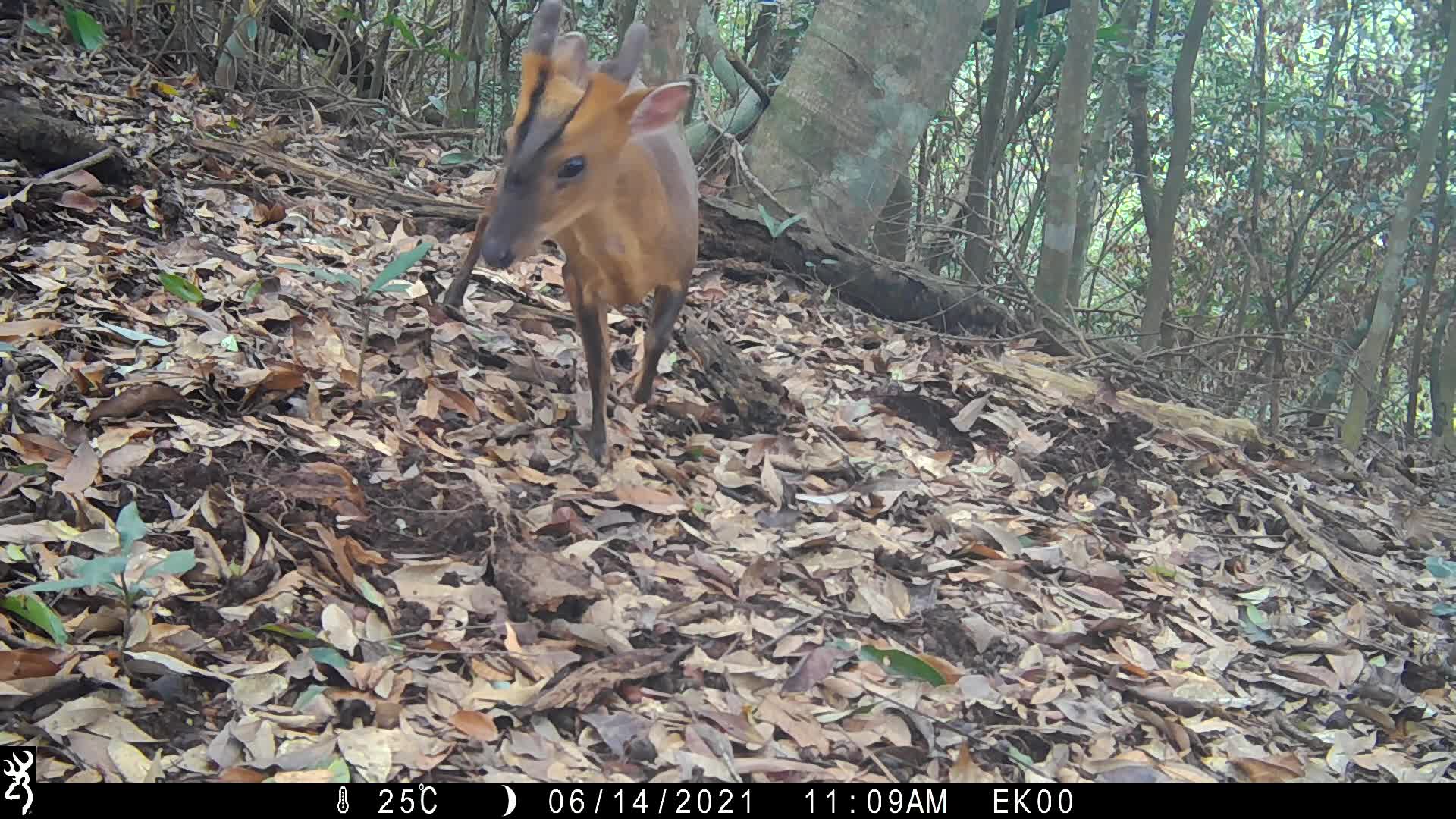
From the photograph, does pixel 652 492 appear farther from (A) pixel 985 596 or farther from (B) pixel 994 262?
(B) pixel 994 262

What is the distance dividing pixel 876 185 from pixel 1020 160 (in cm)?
354

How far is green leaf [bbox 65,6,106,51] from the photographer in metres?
5.41

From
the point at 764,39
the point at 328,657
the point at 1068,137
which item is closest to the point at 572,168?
the point at 328,657

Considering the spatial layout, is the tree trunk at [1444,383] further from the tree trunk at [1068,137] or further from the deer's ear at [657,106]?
the deer's ear at [657,106]

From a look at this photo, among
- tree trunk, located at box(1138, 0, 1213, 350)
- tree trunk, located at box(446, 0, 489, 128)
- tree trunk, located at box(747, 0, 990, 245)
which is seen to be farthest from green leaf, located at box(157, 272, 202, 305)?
tree trunk, located at box(1138, 0, 1213, 350)

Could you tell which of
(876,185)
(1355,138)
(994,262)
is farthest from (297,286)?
(1355,138)

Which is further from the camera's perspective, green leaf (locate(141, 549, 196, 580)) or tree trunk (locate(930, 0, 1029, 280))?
tree trunk (locate(930, 0, 1029, 280))

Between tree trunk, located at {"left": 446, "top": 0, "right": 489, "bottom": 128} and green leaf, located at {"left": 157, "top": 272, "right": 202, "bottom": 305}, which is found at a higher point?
tree trunk, located at {"left": 446, "top": 0, "right": 489, "bottom": 128}

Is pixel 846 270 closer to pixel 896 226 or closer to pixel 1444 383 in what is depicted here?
pixel 896 226

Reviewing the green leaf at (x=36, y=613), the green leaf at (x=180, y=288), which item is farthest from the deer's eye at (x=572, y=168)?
the green leaf at (x=36, y=613)

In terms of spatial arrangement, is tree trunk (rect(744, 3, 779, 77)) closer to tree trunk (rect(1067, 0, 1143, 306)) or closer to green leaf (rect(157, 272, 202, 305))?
tree trunk (rect(1067, 0, 1143, 306))
